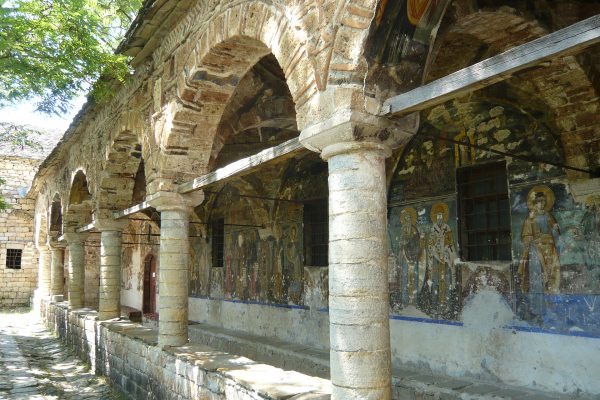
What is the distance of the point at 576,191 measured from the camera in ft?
17.9

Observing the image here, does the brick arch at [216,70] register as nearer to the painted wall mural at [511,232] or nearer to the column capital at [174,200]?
the column capital at [174,200]

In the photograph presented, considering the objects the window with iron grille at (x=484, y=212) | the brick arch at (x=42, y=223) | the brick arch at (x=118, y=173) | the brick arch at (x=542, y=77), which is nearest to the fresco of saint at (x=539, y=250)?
the window with iron grille at (x=484, y=212)

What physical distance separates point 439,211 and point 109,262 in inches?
240

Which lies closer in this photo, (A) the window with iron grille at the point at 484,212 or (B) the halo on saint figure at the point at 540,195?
(B) the halo on saint figure at the point at 540,195

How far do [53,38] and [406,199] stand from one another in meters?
5.04

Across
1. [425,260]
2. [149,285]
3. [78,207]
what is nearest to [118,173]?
[78,207]

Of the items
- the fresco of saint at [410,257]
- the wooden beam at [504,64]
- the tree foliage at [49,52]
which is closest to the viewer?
the wooden beam at [504,64]

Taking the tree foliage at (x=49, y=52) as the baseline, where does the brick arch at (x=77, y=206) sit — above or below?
below

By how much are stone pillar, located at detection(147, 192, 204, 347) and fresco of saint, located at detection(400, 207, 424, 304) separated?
9.62 ft

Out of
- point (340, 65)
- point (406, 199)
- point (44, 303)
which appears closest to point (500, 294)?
point (406, 199)

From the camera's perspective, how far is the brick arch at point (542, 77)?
472cm

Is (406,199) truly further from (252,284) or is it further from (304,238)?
(252,284)

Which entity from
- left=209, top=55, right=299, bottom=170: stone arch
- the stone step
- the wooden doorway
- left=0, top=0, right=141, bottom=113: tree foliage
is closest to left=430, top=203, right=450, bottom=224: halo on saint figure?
the stone step

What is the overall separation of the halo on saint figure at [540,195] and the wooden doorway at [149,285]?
1405 centimetres
